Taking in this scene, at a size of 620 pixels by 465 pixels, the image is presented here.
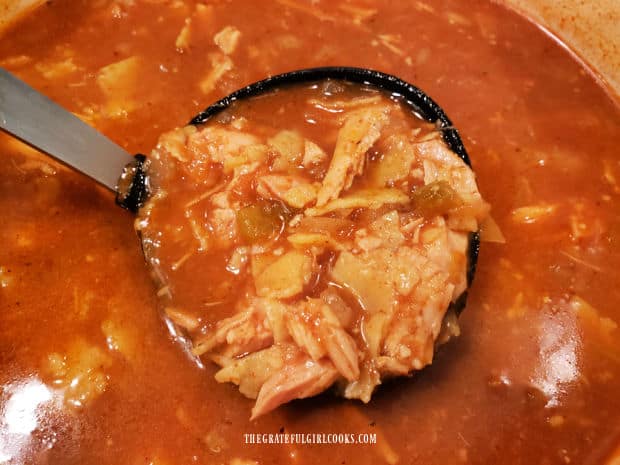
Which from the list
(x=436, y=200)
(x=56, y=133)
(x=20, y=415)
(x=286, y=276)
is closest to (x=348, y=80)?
(x=436, y=200)

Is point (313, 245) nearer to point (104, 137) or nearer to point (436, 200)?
point (436, 200)

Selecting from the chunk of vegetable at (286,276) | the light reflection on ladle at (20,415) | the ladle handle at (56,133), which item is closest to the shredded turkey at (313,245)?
the chunk of vegetable at (286,276)

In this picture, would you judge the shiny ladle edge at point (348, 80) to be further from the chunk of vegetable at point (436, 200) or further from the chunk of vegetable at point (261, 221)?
the chunk of vegetable at point (261, 221)

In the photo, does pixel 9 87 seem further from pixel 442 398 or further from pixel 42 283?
pixel 442 398

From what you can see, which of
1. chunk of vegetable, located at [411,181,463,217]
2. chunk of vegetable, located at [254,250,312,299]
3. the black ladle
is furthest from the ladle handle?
chunk of vegetable, located at [411,181,463,217]

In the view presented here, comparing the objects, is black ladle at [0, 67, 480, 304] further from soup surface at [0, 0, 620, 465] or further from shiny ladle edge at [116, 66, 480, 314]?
soup surface at [0, 0, 620, 465]

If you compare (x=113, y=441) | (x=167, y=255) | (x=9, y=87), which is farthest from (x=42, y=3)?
(x=113, y=441)
